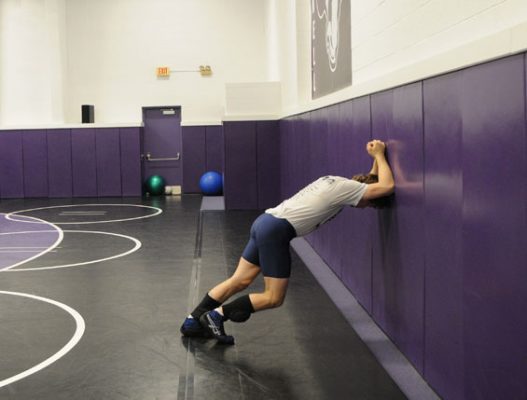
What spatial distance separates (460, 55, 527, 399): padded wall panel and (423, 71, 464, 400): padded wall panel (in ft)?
0.29

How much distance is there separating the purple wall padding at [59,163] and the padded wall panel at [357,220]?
10.3 metres

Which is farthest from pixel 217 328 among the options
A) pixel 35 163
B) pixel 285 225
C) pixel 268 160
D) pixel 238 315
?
pixel 35 163

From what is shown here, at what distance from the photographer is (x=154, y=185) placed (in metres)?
15.2

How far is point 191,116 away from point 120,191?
2.46 meters

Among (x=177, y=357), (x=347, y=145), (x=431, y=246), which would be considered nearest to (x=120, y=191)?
(x=347, y=145)

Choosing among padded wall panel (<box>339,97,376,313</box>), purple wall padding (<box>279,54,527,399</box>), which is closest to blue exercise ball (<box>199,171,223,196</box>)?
padded wall panel (<box>339,97,376,313</box>)

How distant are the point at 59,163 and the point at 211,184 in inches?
133

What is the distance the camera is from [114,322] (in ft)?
15.9

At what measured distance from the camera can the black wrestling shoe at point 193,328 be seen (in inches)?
173

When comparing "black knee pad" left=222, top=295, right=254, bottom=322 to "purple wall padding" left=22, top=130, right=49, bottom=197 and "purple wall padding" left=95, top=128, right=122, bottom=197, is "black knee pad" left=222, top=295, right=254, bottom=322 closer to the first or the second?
Result: "purple wall padding" left=95, top=128, right=122, bottom=197

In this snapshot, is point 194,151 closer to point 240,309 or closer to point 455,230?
point 240,309

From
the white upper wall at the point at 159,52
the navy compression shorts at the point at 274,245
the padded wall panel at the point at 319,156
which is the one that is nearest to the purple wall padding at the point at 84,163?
the white upper wall at the point at 159,52

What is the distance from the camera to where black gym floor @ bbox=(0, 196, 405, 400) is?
139 inches

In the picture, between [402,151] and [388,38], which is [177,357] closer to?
[402,151]
